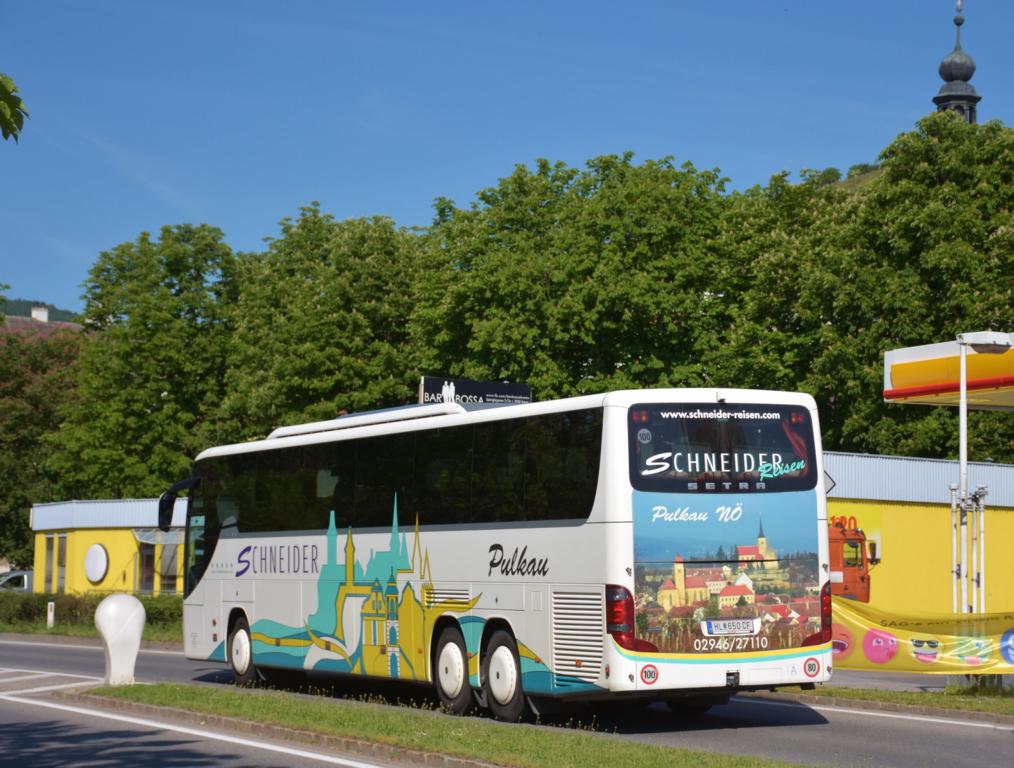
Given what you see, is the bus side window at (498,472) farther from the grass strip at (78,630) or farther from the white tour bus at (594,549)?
the grass strip at (78,630)

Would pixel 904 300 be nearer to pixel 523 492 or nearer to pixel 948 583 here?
pixel 948 583

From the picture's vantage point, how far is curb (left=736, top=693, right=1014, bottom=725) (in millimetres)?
15602

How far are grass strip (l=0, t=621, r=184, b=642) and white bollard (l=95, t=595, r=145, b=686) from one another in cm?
1545

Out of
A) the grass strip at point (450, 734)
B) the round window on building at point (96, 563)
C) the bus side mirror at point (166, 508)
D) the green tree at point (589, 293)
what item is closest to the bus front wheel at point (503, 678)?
the grass strip at point (450, 734)

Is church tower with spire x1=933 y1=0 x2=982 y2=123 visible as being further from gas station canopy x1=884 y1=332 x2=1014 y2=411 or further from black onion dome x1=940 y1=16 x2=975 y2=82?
gas station canopy x1=884 y1=332 x2=1014 y2=411

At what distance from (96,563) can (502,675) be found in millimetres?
41188

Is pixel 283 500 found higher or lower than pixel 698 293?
lower

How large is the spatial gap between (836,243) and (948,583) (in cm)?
1420

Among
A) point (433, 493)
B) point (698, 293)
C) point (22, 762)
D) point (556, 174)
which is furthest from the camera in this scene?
point (556, 174)

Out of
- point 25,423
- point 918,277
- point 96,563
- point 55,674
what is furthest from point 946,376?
point 25,423

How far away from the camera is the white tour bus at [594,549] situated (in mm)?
14844

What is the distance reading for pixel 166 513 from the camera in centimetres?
2300

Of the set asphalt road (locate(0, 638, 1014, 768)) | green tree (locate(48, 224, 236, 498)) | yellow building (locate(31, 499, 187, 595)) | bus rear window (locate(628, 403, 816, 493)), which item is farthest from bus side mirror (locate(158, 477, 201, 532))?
green tree (locate(48, 224, 236, 498))

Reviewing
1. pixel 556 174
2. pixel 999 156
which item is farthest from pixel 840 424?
pixel 556 174
